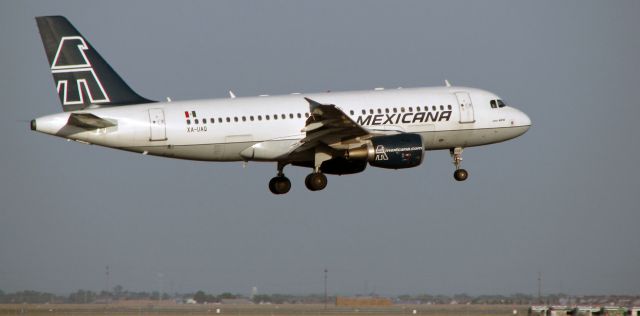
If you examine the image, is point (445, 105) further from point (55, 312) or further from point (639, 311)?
point (55, 312)

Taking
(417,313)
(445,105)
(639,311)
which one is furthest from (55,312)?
(639,311)

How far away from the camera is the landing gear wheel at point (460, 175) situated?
197 ft

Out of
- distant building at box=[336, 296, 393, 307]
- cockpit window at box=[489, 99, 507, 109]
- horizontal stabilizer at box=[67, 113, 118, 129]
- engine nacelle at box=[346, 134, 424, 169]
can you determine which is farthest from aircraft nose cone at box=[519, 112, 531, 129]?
horizontal stabilizer at box=[67, 113, 118, 129]

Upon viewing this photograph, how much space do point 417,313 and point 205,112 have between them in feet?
47.9

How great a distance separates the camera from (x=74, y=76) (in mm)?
55219

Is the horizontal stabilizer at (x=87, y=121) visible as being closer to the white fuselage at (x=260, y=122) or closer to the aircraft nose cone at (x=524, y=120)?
the white fuselage at (x=260, y=122)

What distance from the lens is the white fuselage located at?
54031 millimetres

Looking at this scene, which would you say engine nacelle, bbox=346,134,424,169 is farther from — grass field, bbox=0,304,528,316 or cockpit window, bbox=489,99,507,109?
grass field, bbox=0,304,528,316

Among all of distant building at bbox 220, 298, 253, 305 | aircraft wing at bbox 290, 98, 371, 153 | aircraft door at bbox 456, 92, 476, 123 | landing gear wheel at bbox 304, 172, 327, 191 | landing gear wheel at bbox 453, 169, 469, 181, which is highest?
aircraft door at bbox 456, 92, 476, 123

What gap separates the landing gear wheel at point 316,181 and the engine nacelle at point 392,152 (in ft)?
7.95

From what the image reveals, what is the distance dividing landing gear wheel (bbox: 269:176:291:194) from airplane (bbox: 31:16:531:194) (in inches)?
55.5

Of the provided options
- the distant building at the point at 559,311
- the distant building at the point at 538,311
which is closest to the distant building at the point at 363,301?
the distant building at the point at 538,311

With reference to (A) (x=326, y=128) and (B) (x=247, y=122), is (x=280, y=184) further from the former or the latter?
(A) (x=326, y=128)

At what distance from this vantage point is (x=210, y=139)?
180 ft
